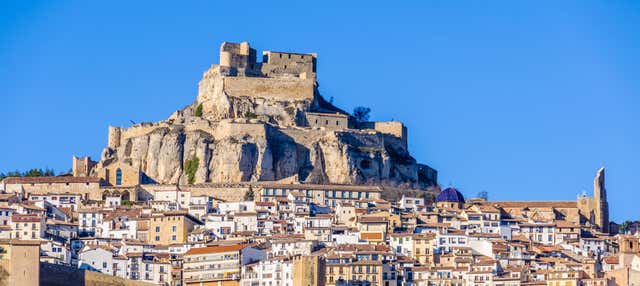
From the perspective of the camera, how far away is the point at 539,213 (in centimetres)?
10500

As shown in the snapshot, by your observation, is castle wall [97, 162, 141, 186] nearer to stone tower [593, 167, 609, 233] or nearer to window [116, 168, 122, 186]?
window [116, 168, 122, 186]

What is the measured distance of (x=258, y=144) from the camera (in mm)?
104312

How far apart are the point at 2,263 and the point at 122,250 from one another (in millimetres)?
10354

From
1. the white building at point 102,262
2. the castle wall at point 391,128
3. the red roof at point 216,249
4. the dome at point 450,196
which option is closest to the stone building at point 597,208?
the dome at point 450,196

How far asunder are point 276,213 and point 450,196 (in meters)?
12.0

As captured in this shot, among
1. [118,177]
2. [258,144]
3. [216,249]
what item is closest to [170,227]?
[216,249]

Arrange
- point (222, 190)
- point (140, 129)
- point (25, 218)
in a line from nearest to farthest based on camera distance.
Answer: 1. point (25, 218)
2. point (222, 190)
3. point (140, 129)

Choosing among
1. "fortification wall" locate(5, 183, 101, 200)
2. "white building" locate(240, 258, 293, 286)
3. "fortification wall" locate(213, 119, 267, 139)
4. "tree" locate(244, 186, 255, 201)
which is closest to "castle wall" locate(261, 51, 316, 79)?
"fortification wall" locate(213, 119, 267, 139)

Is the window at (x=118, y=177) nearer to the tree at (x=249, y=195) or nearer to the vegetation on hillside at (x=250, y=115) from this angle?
the tree at (x=249, y=195)

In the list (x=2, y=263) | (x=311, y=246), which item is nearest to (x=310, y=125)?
(x=311, y=246)

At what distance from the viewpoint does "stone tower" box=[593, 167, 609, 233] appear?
342ft

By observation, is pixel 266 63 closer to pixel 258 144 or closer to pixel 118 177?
pixel 258 144

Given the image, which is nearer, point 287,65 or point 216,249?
point 216,249

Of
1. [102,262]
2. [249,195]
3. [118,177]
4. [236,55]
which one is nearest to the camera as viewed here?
[102,262]
